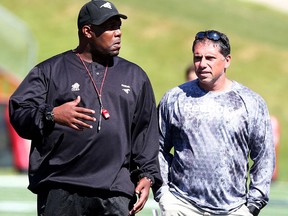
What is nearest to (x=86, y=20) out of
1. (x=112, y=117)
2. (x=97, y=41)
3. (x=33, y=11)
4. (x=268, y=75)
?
(x=97, y=41)

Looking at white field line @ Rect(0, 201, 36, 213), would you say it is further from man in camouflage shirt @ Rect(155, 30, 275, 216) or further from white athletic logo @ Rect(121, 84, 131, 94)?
white athletic logo @ Rect(121, 84, 131, 94)

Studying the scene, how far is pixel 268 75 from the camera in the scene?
35.0 meters

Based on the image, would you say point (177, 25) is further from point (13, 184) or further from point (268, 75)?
point (13, 184)

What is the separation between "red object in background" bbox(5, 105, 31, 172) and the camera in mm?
18312

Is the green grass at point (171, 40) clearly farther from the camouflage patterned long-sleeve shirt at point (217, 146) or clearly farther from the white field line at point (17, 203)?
the camouflage patterned long-sleeve shirt at point (217, 146)

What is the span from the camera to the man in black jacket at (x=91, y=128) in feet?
21.9

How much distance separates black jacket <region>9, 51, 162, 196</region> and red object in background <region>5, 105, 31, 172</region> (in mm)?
11444

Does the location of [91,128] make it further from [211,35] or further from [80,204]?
[211,35]

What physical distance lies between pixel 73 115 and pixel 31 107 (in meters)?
0.37

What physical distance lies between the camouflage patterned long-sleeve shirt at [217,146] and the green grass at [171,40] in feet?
72.4

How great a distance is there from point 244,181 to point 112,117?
1142mm

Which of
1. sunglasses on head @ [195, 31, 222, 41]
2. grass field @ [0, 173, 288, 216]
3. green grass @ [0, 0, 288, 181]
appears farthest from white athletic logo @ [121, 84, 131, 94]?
green grass @ [0, 0, 288, 181]

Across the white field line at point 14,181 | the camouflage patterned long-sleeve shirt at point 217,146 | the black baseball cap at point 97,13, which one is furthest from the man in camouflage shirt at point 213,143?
the white field line at point 14,181

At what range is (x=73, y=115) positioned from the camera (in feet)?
21.1
